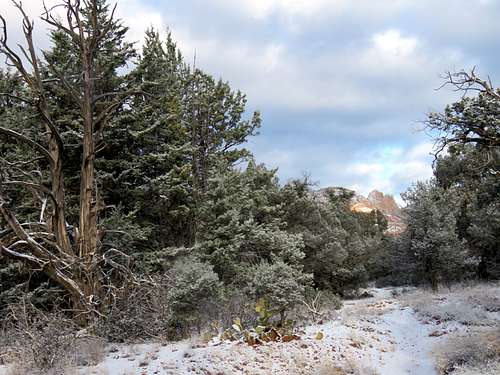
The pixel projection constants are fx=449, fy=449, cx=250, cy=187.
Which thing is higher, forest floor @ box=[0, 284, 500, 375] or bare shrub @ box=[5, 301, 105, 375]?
bare shrub @ box=[5, 301, 105, 375]

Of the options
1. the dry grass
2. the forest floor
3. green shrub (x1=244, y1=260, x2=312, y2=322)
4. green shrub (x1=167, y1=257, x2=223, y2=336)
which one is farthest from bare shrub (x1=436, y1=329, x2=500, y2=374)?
green shrub (x1=167, y1=257, x2=223, y2=336)

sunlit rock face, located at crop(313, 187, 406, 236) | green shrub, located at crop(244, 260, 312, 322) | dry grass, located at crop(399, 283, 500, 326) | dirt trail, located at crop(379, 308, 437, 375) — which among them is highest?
sunlit rock face, located at crop(313, 187, 406, 236)

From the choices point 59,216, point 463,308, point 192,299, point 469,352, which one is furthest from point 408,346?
point 59,216

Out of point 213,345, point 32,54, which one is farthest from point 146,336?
point 32,54

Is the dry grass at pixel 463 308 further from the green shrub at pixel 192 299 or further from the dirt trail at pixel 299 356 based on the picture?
the green shrub at pixel 192 299

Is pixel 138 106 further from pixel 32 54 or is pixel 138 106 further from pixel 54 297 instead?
pixel 54 297

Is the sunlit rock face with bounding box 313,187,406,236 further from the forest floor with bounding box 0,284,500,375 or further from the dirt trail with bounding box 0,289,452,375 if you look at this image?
the dirt trail with bounding box 0,289,452,375

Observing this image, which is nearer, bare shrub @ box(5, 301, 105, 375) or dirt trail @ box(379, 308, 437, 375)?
bare shrub @ box(5, 301, 105, 375)

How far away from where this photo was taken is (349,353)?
8398mm

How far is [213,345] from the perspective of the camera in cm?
847

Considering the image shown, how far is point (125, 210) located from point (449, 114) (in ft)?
36.2

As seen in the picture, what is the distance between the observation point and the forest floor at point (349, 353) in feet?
24.3

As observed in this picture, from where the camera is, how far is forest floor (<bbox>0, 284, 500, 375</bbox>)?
24.3ft

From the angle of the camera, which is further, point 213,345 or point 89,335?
point 89,335
